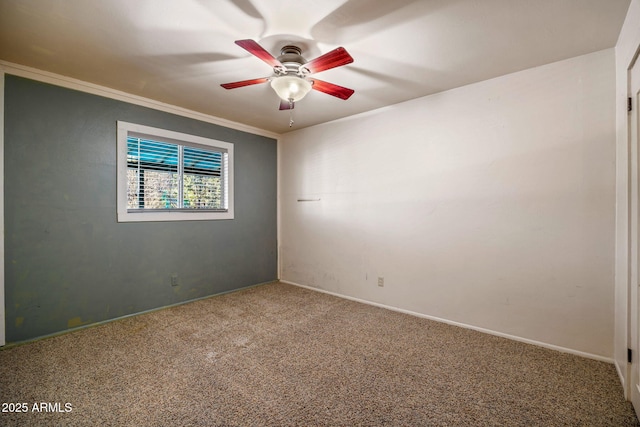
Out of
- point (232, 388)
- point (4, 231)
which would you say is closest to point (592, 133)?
point (232, 388)

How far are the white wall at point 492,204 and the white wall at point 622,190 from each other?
0.32ft

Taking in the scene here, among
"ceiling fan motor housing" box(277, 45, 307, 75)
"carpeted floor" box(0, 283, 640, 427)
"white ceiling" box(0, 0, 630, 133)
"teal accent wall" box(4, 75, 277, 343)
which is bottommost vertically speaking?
"carpeted floor" box(0, 283, 640, 427)

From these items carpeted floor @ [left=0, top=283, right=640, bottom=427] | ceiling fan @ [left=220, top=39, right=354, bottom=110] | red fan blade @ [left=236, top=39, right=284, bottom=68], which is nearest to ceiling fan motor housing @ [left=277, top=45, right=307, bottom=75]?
ceiling fan @ [left=220, top=39, right=354, bottom=110]

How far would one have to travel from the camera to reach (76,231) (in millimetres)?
2783

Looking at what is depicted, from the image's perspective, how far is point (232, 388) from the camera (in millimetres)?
1887

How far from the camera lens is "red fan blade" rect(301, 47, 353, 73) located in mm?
1734

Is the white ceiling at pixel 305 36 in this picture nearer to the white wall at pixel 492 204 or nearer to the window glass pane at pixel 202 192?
Result: the white wall at pixel 492 204

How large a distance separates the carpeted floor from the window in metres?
1.30

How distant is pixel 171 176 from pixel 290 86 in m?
2.14

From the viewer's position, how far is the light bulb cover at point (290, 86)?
2.15 metres

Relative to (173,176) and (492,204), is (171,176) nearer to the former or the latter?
(173,176)

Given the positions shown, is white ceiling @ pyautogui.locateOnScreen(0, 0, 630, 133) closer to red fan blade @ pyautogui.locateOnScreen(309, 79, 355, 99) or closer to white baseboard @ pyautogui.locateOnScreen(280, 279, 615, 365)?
red fan blade @ pyautogui.locateOnScreen(309, 79, 355, 99)

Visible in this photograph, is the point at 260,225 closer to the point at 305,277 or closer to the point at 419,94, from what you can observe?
the point at 305,277

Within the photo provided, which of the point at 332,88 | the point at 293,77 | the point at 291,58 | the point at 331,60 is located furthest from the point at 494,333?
the point at 291,58
